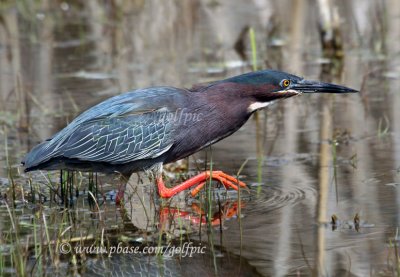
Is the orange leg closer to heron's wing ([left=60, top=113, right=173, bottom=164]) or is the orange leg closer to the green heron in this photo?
the green heron

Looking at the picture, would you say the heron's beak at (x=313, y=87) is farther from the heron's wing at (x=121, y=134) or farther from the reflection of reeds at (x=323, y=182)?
the heron's wing at (x=121, y=134)

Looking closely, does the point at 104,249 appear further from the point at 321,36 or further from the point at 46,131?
the point at 321,36

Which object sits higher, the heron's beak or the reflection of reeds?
the heron's beak

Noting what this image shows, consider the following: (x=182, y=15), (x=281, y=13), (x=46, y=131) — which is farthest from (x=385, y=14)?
(x=46, y=131)

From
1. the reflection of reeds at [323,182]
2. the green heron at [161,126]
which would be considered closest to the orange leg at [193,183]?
the green heron at [161,126]

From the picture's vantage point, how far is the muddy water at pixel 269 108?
218 inches

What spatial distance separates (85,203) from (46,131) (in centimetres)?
259

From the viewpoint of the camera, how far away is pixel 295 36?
12.9 metres

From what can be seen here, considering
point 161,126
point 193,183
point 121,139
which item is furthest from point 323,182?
point 121,139

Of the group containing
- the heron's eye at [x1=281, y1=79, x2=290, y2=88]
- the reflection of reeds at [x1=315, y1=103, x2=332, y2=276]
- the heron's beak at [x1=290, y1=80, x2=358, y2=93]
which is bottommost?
the reflection of reeds at [x1=315, y1=103, x2=332, y2=276]

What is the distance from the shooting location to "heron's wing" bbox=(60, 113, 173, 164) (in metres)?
6.49

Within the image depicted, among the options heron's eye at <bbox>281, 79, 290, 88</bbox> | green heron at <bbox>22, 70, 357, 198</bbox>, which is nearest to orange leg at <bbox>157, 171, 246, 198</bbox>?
green heron at <bbox>22, 70, 357, 198</bbox>

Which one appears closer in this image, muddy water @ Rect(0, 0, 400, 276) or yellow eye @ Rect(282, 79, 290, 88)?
muddy water @ Rect(0, 0, 400, 276)

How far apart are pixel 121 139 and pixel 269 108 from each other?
3392 millimetres
